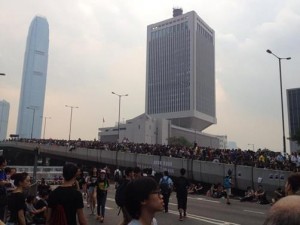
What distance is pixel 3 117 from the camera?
179 metres

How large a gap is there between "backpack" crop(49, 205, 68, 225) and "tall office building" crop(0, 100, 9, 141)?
176283 mm

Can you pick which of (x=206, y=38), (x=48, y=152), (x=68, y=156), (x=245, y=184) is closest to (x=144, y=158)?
(x=245, y=184)

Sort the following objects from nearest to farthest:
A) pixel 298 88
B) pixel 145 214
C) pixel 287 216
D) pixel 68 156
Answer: pixel 287 216 < pixel 145 214 < pixel 68 156 < pixel 298 88

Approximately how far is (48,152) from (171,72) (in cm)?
9293

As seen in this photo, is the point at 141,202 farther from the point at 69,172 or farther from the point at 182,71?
the point at 182,71

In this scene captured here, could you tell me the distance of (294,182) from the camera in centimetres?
465

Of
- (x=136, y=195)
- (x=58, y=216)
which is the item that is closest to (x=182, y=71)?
(x=58, y=216)

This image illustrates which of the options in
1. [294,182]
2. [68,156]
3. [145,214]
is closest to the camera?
[145,214]

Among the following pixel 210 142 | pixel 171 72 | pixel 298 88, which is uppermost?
pixel 171 72

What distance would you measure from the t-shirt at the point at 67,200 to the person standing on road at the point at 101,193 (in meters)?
7.27

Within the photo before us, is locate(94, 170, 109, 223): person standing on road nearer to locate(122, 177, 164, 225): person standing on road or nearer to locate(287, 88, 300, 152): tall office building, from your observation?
locate(122, 177, 164, 225): person standing on road

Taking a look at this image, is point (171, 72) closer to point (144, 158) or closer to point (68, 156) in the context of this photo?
point (68, 156)

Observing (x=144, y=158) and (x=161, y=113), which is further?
(x=161, y=113)

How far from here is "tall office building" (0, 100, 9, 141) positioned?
172 m
